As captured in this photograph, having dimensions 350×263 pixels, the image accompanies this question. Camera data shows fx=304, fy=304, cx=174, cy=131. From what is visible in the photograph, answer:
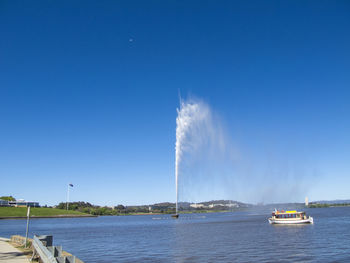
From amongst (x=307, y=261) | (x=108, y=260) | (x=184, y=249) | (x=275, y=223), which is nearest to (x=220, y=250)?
(x=184, y=249)

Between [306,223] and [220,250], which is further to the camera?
[306,223]

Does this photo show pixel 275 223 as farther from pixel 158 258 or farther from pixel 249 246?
pixel 158 258

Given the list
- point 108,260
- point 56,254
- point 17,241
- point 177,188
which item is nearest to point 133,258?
point 108,260

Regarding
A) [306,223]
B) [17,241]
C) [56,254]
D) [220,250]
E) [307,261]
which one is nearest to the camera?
[56,254]

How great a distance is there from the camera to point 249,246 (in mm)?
37812

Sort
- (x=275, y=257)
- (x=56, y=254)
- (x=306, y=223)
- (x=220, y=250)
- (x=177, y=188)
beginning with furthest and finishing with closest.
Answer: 1. (x=177, y=188)
2. (x=306, y=223)
3. (x=220, y=250)
4. (x=275, y=257)
5. (x=56, y=254)

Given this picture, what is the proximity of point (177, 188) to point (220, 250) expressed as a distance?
6724cm

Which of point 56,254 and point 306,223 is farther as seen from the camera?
point 306,223

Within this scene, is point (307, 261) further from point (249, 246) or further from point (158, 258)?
point (158, 258)

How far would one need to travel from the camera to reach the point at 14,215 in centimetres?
17788

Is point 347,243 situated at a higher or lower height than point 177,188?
lower

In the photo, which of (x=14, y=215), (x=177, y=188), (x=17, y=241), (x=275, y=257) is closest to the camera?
(x=275, y=257)

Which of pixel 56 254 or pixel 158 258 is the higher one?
pixel 56 254

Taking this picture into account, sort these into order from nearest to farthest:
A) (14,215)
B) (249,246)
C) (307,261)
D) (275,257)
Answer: (307,261) < (275,257) < (249,246) < (14,215)
